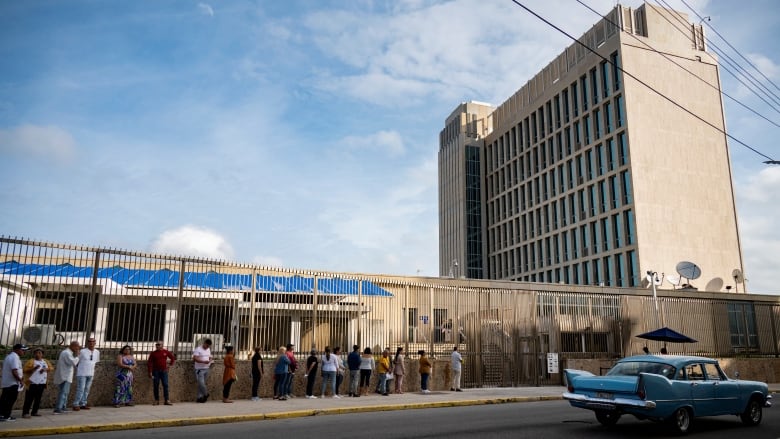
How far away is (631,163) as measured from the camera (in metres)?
55.9

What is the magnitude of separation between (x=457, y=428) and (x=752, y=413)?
586cm

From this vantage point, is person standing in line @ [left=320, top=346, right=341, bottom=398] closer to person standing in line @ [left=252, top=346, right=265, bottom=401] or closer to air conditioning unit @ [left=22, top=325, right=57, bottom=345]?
person standing in line @ [left=252, top=346, right=265, bottom=401]

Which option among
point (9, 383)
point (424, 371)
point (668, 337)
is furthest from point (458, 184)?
point (9, 383)

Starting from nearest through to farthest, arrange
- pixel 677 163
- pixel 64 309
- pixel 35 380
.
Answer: pixel 35 380 → pixel 64 309 → pixel 677 163

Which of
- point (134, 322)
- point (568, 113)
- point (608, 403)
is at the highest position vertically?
point (568, 113)

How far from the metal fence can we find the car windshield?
9.71 meters

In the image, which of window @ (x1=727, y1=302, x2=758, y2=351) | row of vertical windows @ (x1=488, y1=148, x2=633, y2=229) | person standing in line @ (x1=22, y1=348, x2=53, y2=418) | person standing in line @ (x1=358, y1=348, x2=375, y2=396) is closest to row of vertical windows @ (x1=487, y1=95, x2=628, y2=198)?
row of vertical windows @ (x1=488, y1=148, x2=633, y2=229)

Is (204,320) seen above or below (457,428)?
above

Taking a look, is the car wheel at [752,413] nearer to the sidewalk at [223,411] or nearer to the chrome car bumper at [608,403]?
the chrome car bumper at [608,403]

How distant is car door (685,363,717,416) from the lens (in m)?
10.8

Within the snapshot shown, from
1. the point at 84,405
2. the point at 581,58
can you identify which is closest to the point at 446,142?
the point at 581,58

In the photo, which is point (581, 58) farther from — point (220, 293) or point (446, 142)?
point (220, 293)

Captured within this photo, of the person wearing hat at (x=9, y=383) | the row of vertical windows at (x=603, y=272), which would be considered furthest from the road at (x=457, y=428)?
the row of vertical windows at (x=603, y=272)

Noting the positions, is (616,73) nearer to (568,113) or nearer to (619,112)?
(619,112)
